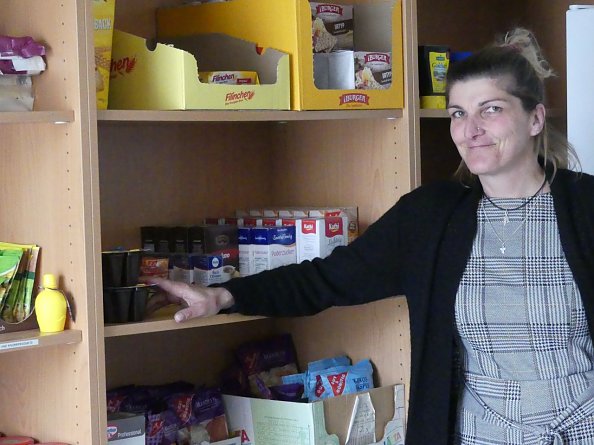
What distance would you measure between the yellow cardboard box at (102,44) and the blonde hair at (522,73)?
68 cm

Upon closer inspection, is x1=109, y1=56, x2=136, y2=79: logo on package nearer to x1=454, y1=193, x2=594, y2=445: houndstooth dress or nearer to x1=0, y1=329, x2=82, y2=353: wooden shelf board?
x1=0, y1=329, x2=82, y2=353: wooden shelf board

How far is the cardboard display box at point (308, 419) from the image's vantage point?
2.12 metres

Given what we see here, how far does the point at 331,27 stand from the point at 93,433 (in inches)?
38.9

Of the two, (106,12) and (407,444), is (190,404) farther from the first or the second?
(106,12)

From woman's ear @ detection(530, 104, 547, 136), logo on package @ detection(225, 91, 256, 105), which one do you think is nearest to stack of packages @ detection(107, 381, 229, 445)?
logo on package @ detection(225, 91, 256, 105)

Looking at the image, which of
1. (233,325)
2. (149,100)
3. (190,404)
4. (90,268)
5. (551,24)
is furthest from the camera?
(551,24)

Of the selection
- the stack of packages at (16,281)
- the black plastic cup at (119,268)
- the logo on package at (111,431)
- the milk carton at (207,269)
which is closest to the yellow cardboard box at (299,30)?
the milk carton at (207,269)

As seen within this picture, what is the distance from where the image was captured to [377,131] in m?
2.30

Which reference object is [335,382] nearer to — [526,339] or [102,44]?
[526,339]

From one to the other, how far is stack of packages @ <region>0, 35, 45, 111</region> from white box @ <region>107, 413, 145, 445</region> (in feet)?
2.08

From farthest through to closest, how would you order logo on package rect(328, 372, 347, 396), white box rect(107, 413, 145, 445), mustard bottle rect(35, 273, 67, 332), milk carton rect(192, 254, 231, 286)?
logo on package rect(328, 372, 347, 396)
milk carton rect(192, 254, 231, 286)
white box rect(107, 413, 145, 445)
mustard bottle rect(35, 273, 67, 332)

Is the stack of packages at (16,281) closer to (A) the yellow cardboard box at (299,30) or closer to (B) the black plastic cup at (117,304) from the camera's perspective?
(B) the black plastic cup at (117,304)

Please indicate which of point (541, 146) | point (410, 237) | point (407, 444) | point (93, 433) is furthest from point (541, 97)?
point (93, 433)

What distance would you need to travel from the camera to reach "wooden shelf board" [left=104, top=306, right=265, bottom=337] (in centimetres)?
179
